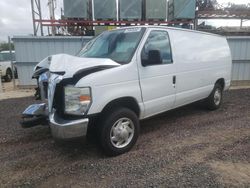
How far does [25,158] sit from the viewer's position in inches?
157

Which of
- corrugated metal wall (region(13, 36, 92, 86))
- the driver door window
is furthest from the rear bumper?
corrugated metal wall (region(13, 36, 92, 86))

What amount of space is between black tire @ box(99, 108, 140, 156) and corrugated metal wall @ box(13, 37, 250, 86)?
303 inches

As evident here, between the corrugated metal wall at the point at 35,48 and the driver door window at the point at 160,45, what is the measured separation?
6.82m

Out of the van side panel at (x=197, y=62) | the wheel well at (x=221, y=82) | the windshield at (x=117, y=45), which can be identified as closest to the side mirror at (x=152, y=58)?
the windshield at (x=117, y=45)

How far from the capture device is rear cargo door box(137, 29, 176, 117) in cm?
423

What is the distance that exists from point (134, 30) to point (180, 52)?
1.15 meters

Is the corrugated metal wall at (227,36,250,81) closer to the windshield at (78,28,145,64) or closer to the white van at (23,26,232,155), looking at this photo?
the white van at (23,26,232,155)

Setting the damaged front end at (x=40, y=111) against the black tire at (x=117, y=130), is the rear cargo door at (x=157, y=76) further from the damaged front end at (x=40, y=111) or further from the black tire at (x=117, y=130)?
the damaged front end at (x=40, y=111)

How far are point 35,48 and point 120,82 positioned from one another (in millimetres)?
8167

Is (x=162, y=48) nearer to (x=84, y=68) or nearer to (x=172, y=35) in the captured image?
(x=172, y=35)

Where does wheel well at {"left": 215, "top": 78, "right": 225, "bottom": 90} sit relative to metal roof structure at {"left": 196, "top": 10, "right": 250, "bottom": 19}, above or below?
below

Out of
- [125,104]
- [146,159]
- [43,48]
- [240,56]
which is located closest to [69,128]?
[125,104]

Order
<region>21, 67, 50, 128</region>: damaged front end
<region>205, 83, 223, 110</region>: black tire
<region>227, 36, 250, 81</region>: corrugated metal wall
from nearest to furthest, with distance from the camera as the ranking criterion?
1. <region>21, 67, 50, 128</region>: damaged front end
2. <region>205, 83, 223, 110</region>: black tire
3. <region>227, 36, 250, 81</region>: corrugated metal wall

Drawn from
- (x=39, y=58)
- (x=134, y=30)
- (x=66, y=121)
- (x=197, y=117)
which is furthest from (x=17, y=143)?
(x=39, y=58)
